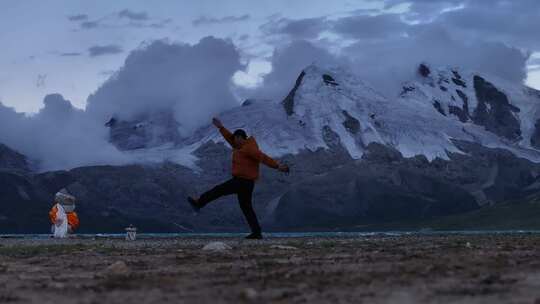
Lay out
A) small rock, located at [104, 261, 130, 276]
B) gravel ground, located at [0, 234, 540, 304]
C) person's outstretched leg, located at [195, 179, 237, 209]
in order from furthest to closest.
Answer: person's outstretched leg, located at [195, 179, 237, 209], small rock, located at [104, 261, 130, 276], gravel ground, located at [0, 234, 540, 304]

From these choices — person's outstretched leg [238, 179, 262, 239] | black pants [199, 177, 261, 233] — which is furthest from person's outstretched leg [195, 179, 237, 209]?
person's outstretched leg [238, 179, 262, 239]

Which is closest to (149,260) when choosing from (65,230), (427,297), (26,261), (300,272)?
(26,261)

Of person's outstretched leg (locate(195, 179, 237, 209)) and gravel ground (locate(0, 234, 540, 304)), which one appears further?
person's outstretched leg (locate(195, 179, 237, 209))

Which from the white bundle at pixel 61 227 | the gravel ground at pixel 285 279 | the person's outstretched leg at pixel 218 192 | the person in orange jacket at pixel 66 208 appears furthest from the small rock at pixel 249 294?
the person in orange jacket at pixel 66 208

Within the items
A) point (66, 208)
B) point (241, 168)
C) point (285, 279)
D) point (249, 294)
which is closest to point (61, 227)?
point (66, 208)

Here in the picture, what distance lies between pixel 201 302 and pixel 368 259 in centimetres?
835

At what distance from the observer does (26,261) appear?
24984 millimetres


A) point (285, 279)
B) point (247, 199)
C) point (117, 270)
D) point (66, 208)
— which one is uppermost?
point (66, 208)

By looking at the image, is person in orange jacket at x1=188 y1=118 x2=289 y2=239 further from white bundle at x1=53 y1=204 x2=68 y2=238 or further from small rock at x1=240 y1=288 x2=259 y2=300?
white bundle at x1=53 y1=204 x2=68 y2=238

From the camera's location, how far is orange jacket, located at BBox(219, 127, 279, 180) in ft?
113

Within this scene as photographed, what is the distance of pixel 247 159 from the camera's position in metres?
34.8

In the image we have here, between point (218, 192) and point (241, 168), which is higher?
point (241, 168)

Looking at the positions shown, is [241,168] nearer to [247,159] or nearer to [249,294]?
[247,159]

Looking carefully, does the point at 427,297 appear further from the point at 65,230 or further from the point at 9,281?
the point at 65,230
